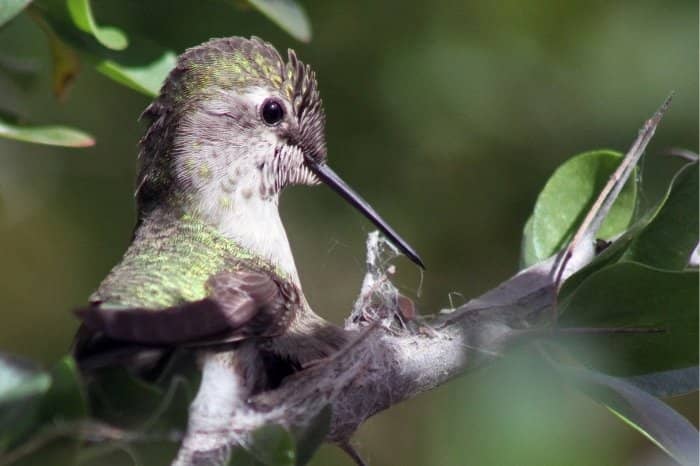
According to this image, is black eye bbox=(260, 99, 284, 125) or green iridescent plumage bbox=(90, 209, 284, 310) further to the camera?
black eye bbox=(260, 99, 284, 125)

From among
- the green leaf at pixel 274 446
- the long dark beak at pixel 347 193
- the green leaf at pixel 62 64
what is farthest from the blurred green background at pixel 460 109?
the green leaf at pixel 274 446

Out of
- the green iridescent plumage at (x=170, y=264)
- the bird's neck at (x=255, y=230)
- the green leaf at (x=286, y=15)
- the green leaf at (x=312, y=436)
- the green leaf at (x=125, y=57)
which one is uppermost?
the green leaf at (x=286, y=15)

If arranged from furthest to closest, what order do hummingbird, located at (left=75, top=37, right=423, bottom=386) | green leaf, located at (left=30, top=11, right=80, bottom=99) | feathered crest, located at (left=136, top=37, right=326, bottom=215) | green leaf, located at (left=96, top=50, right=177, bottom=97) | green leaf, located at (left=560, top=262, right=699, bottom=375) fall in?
feathered crest, located at (left=136, top=37, right=326, bottom=215)
green leaf, located at (left=30, top=11, right=80, bottom=99)
green leaf, located at (left=96, top=50, right=177, bottom=97)
hummingbird, located at (left=75, top=37, right=423, bottom=386)
green leaf, located at (left=560, top=262, right=699, bottom=375)

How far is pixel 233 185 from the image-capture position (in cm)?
311

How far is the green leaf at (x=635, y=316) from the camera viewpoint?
2.25m

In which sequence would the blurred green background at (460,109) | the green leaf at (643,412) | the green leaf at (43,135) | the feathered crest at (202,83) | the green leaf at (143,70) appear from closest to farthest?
the green leaf at (643,412), the green leaf at (43,135), the green leaf at (143,70), the feathered crest at (202,83), the blurred green background at (460,109)

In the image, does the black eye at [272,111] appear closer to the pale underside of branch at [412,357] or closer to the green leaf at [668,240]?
the pale underside of branch at [412,357]

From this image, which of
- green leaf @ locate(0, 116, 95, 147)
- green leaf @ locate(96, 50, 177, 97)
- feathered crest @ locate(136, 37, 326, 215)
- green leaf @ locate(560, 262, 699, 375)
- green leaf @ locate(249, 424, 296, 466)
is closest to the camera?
green leaf @ locate(249, 424, 296, 466)

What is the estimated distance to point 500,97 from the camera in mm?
4633

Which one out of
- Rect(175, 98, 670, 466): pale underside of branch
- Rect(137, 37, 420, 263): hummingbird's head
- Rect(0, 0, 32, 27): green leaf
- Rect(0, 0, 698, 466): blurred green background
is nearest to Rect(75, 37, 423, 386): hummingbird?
Rect(137, 37, 420, 263): hummingbird's head

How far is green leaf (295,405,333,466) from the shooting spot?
1998mm

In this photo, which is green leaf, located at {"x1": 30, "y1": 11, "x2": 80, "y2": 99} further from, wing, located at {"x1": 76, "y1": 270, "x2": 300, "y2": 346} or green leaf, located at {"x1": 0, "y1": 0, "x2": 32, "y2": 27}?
wing, located at {"x1": 76, "y1": 270, "x2": 300, "y2": 346}

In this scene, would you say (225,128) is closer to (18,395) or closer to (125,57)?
(125,57)

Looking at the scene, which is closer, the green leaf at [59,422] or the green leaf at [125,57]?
the green leaf at [59,422]
